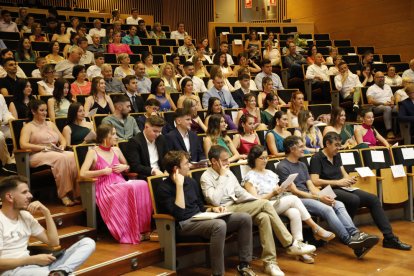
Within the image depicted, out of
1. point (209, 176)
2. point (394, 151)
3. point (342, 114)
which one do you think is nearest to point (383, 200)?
point (394, 151)

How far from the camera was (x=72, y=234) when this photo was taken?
3604 millimetres

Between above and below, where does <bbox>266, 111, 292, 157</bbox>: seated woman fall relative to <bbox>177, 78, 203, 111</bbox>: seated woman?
below

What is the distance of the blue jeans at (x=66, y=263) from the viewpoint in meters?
2.71

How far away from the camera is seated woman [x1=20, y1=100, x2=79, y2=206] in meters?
4.00

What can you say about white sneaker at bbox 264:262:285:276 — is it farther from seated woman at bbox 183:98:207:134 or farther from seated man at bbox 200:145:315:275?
seated woman at bbox 183:98:207:134

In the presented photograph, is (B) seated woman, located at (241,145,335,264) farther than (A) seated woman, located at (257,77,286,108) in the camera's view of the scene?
No

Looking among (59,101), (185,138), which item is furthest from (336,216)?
(59,101)

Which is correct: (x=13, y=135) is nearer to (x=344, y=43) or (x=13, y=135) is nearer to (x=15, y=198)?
(x=15, y=198)

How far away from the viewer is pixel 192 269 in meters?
3.84

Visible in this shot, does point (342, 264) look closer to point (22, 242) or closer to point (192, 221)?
point (192, 221)

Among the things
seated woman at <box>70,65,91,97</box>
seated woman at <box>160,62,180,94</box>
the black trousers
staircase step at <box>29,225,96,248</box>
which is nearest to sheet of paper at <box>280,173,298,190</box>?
the black trousers

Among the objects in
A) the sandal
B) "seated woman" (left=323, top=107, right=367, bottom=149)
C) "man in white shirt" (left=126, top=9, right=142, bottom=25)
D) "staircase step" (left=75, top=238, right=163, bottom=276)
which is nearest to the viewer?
A: "staircase step" (left=75, top=238, right=163, bottom=276)

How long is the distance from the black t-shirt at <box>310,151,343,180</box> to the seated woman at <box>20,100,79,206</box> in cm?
194

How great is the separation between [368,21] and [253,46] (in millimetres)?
2866
